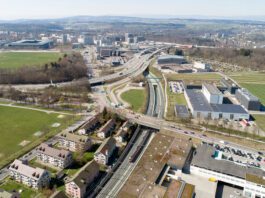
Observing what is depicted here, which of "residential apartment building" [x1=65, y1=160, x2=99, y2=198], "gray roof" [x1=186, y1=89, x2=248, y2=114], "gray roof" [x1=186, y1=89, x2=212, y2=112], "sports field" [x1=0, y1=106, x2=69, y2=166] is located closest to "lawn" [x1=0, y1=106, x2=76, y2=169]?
"sports field" [x1=0, y1=106, x2=69, y2=166]

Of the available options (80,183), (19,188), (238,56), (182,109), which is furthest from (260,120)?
(238,56)

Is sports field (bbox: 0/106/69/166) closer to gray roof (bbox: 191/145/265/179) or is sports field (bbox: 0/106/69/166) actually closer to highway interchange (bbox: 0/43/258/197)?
highway interchange (bbox: 0/43/258/197)

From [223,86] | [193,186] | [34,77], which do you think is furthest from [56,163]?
[223,86]

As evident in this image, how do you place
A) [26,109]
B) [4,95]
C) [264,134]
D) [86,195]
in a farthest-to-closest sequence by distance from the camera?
1. [4,95]
2. [26,109]
3. [264,134]
4. [86,195]

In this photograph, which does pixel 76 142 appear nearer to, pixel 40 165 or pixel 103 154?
pixel 103 154

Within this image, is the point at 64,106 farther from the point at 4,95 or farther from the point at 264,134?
the point at 264,134

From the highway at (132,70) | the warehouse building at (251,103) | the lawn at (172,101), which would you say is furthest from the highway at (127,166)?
the highway at (132,70)
